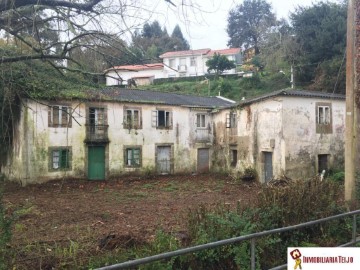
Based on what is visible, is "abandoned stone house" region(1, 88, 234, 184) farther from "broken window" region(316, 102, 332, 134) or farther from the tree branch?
the tree branch

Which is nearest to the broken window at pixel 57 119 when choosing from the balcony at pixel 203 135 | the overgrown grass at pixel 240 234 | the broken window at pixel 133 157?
the broken window at pixel 133 157

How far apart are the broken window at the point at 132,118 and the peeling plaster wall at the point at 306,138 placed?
1017 centimetres

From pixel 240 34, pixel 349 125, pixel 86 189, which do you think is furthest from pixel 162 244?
pixel 240 34

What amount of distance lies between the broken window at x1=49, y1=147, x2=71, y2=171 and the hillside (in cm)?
2049

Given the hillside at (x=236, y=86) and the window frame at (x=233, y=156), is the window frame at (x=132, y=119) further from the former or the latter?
the hillside at (x=236, y=86)

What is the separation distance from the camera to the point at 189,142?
26750 millimetres

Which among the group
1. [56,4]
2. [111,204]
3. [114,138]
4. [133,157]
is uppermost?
[56,4]

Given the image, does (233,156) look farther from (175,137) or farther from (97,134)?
(97,134)

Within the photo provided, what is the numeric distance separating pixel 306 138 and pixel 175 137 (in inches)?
380

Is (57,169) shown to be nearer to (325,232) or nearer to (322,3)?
(325,232)

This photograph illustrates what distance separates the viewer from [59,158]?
2133 centimetres

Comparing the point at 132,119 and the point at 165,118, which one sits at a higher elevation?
the point at 165,118

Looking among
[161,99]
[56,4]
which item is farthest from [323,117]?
[56,4]

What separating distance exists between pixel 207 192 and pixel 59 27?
14563 mm
